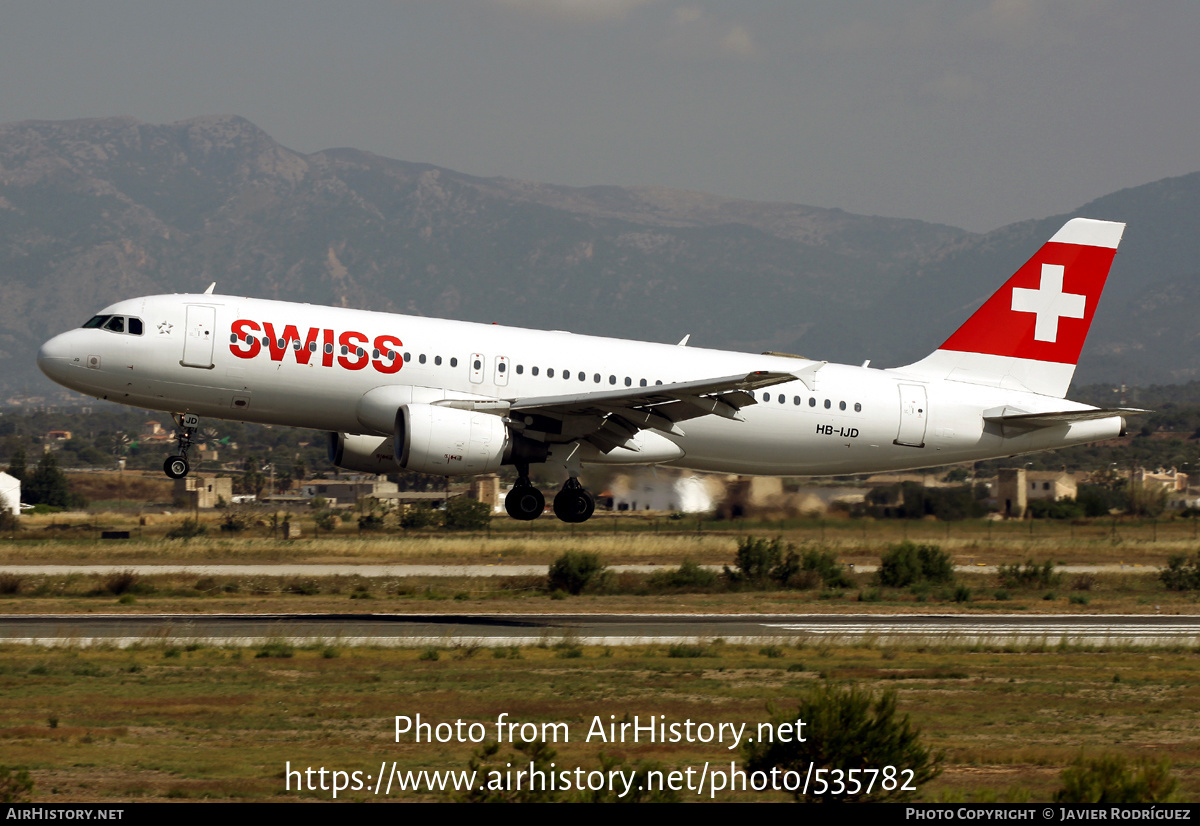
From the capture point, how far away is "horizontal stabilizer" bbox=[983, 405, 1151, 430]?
32875 mm

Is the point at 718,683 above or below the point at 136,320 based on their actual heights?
below

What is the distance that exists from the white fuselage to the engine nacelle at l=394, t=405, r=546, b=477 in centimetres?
82

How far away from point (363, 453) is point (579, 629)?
6384 millimetres

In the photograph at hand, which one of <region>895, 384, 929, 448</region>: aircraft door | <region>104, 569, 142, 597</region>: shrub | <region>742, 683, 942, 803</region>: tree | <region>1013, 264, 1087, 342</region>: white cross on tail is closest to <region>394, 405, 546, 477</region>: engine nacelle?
<region>895, 384, 929, 448</region>: aircraft door

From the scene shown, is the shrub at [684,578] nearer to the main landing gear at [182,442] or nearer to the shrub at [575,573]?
the shrub at [575,573]

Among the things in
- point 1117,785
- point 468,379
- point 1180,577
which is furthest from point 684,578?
point 1117,785

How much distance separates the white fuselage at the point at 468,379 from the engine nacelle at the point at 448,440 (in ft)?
2.69

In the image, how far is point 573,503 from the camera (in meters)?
32.4

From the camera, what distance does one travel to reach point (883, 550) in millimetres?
54594

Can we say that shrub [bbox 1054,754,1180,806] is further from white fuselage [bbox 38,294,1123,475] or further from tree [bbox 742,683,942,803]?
white fuselage [bbox 38,294,1123,475]

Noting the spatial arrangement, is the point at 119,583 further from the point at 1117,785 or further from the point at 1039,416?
the point at 1117,785
